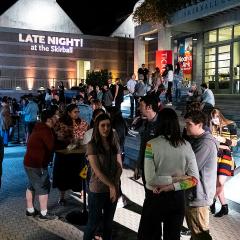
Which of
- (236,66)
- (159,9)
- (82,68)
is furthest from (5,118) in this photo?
(82,68)

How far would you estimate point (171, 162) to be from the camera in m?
3.56

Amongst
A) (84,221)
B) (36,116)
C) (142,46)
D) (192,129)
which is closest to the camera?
(192,129)

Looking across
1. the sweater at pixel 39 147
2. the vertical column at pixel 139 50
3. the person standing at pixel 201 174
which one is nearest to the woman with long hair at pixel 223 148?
the person standing at pixel 201 174

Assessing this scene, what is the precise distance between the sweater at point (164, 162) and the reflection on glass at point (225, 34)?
17413mm

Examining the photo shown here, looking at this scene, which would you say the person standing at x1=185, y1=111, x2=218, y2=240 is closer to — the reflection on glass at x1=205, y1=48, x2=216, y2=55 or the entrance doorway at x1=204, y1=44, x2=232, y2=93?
the entrance doorway at x1=204, y1=44, x2=232, y2=93

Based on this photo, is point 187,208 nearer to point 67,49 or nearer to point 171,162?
point 171,162

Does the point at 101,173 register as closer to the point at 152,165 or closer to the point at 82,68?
the point at 152,165

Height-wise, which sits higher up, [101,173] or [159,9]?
[159,9]

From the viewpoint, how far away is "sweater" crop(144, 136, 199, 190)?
11.6 ft

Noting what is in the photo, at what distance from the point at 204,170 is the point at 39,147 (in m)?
2.84

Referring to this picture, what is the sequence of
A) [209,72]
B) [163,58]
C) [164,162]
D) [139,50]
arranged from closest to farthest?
[164,162]
[163,58]
[209,72]
[139,50]

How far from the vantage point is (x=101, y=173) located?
4.39m

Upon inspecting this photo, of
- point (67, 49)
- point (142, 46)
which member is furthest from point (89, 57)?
point (142, 46)

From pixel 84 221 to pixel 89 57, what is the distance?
29.4m
